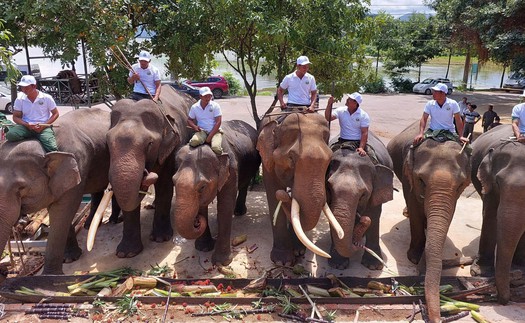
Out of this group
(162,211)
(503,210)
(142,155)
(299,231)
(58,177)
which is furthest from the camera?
(162,211)

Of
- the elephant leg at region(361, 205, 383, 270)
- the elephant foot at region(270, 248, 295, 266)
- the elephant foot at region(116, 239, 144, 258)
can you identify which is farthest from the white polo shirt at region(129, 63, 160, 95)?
the elephant leg at region(361, 205, 383, 270)

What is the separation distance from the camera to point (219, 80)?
33.6 m

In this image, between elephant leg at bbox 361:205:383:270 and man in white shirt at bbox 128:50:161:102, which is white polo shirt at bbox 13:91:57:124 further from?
elephant leg at bbox 361:205:383:270

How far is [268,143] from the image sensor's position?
710 centimetres

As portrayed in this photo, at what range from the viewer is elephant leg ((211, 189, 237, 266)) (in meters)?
7.68

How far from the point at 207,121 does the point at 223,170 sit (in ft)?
3.34

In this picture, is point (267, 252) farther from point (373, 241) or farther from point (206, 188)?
point (206, 188)

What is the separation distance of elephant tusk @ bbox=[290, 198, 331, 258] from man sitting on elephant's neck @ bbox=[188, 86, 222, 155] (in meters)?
1.68

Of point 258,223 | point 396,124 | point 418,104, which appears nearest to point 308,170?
point 258,223

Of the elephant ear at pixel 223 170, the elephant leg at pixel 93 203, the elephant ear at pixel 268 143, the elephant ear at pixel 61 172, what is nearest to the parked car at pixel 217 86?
the elephant leg at pixel 93 203

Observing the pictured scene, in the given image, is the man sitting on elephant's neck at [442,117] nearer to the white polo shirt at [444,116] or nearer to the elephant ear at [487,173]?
the white polo shirt at [444,116]

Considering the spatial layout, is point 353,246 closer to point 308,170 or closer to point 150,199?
point 308,170

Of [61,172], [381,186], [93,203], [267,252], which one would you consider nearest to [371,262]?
[381,186]

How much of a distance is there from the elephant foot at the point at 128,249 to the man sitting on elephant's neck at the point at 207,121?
2.25 metres
